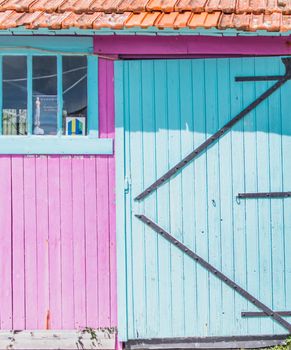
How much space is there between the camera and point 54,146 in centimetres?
499

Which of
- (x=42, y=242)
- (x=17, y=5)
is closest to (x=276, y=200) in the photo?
(x=42, y=242)

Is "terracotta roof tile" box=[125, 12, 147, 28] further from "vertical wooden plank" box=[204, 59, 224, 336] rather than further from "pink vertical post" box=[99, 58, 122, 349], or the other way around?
"vertical wooden plank" box=[204, 59, 224, 336]

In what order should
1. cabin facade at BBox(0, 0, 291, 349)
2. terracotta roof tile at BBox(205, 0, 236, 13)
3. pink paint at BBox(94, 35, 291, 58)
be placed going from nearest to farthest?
terracotta roof tile at BBox(205, 0, 236, 13)
pink paint at BBox(94, 35, 291, 58)
cabin facade at BBox(0, 0, 291, 349)

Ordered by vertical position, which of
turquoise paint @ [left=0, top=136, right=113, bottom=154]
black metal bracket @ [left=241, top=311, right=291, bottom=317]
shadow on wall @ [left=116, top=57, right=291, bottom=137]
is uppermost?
shadow on wall @ [left=116, top=57, right=291, bottom=137]

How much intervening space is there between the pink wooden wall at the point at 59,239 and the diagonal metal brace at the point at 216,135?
0.44 m

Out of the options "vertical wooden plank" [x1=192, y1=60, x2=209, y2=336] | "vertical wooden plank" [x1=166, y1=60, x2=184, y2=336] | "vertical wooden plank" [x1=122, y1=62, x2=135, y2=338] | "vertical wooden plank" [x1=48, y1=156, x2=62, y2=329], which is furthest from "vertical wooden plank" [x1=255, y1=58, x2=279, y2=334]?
"vertical wooden plank" [x1=48, y1=156, x2=62, y2=329]

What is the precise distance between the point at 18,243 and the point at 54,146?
951 millimetres

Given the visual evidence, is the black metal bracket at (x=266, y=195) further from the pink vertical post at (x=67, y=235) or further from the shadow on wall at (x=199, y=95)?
the pink vertical post at (x=67, y=235)

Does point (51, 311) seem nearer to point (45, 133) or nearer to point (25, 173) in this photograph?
point (25, 173)

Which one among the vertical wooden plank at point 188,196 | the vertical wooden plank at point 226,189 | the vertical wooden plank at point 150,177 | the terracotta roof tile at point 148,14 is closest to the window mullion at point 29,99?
A: the terracotta roof tile at point 148,14

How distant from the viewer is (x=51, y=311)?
16.5ft

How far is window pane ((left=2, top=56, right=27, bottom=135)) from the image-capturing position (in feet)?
16.6

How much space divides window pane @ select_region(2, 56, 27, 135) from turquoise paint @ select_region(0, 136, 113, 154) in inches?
4.9

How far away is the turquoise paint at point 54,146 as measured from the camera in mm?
4980
